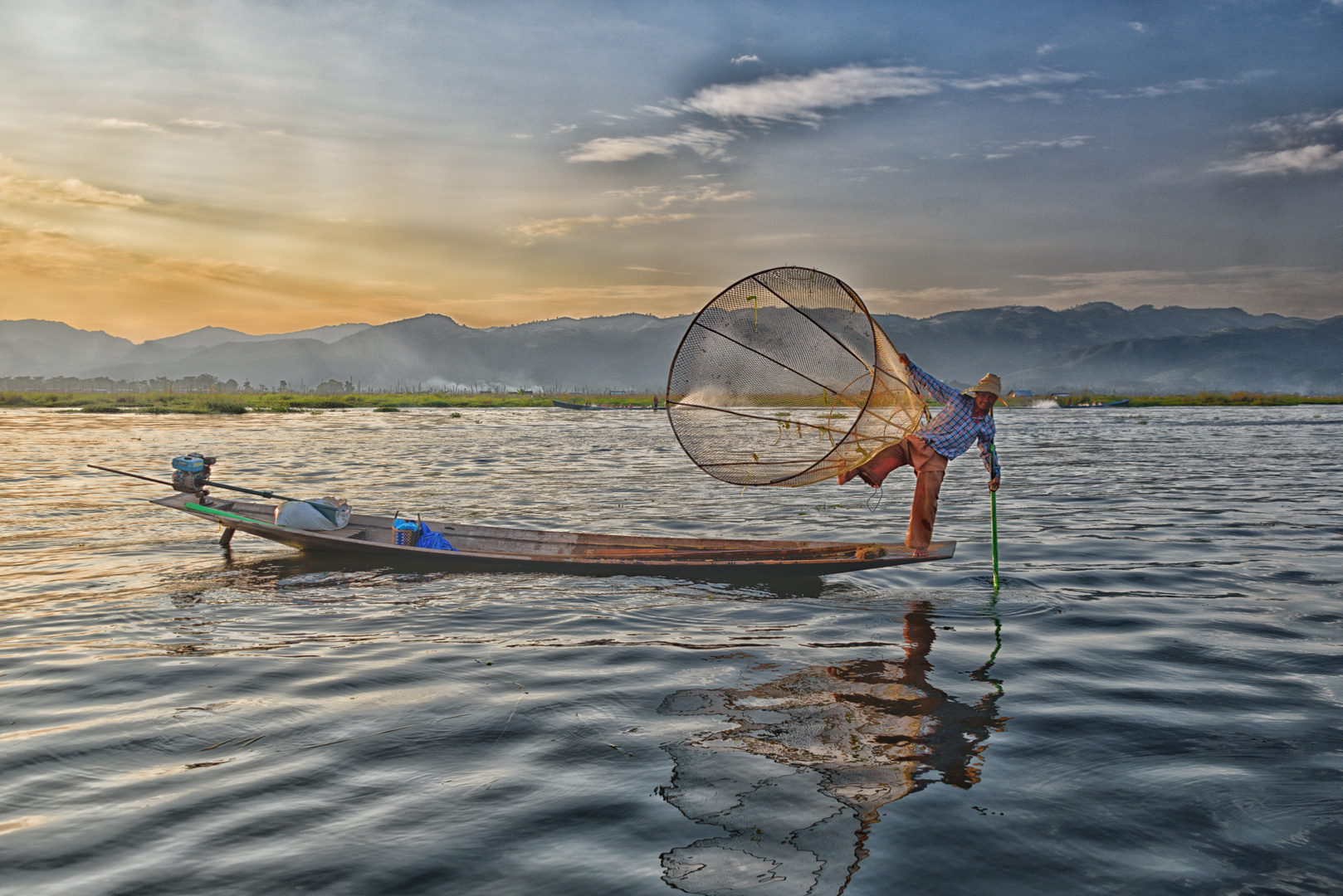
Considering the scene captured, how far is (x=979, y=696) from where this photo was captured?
633 centimetres

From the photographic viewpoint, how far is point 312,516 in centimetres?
1128

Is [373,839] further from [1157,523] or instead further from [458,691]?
[1157,523]

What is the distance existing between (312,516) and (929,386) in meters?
8.40

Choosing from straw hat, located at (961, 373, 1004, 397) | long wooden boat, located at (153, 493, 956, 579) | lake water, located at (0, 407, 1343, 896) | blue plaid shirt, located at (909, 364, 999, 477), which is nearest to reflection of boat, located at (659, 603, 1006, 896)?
lake water, located at (0, 407, 1343, 896)

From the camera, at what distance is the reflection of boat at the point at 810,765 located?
13.2 feet

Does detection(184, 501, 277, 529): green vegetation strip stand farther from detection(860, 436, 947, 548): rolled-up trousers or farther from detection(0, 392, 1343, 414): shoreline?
detection(0, 392, 1343, 414): shoreline

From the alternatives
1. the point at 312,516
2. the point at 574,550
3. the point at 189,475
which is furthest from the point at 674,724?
the point at 189,475

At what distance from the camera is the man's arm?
905 cm

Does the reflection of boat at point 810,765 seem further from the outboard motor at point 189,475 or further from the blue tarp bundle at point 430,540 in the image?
the outboard motor at point 189,475

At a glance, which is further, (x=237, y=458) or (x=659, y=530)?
(x=237, y=458)

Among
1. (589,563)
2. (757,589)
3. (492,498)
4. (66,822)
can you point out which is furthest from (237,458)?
(66,822)

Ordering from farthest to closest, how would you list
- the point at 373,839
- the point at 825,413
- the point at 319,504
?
the point at 319,504
the point at 825,413
the point at 373,839

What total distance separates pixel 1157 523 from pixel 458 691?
1359 centimetres

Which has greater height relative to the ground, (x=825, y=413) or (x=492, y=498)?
(x=825, y=413)
